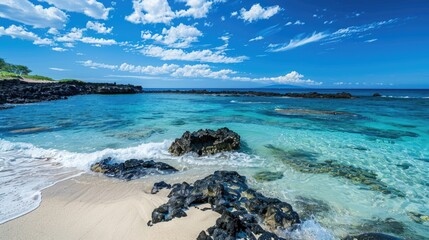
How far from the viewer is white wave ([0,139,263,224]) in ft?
22.2

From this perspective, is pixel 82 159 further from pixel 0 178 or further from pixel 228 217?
pixel 228 217

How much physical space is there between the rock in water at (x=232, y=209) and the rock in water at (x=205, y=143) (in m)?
3.80

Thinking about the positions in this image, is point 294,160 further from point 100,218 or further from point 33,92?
point 33,92

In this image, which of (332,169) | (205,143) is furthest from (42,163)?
(332,169)

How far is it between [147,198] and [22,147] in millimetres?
9801

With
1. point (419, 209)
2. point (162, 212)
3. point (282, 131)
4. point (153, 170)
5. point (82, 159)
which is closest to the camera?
point (162, 212)

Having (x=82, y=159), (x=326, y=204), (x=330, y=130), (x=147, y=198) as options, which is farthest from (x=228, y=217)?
(x=330, y=130)

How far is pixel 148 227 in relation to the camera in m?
5.54

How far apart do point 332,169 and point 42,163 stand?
1248cm

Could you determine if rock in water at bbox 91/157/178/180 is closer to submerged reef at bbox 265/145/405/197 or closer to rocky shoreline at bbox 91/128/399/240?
rocky shoreline at bbox 91/128/399/240

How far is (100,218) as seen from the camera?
5902 mm

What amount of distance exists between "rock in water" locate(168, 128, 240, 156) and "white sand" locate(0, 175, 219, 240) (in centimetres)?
401

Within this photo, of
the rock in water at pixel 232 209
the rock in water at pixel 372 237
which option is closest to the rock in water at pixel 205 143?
the rock in water at pixel 232 209

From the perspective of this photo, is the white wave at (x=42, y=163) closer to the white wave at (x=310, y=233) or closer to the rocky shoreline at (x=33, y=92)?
the white wave at (x=310, y=233)
